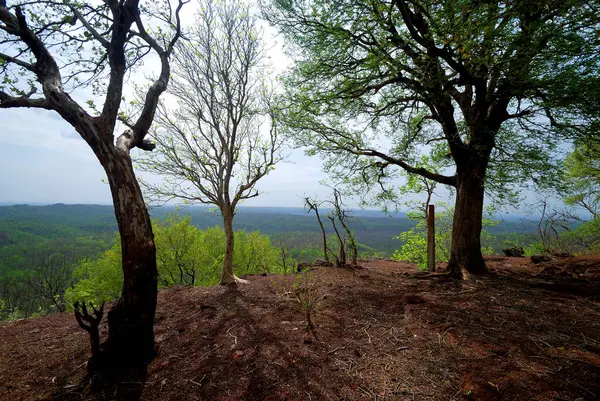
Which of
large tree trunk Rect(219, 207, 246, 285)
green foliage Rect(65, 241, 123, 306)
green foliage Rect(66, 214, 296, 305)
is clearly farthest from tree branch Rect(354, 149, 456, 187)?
green foliage Rect(65, 241, 123, 306)

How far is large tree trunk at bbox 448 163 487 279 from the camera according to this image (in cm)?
606

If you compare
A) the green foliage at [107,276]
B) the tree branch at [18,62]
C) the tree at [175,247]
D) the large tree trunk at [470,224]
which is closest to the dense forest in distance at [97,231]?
the tree at [175,247]

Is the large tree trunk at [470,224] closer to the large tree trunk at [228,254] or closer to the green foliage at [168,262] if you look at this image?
the large tree trunk at [228,254]

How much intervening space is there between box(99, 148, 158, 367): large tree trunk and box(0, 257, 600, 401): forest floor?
37 cm

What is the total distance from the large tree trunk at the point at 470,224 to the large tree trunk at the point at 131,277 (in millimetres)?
6645

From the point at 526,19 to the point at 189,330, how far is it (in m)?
7.34

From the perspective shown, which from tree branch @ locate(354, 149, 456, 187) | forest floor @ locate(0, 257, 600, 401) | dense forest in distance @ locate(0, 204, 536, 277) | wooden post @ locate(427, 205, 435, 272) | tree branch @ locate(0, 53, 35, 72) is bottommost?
dense forest in distance @ locate(0, 204, 536, 277)

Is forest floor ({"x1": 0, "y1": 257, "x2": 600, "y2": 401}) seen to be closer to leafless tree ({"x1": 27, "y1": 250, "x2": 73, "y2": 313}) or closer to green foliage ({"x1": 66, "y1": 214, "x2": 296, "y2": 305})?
green foliage ({"x1": 66, "y1": 214, "x2": 296, "y2": 305})

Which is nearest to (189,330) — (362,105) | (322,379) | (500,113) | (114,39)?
(322,379)

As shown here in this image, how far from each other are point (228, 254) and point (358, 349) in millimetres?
5177

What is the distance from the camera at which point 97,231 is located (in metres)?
93.7

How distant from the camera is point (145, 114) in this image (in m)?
4.04

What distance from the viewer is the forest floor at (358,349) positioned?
2398mm

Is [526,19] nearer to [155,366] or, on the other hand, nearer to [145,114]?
[145,114]
